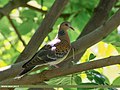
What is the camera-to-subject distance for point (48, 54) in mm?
1888

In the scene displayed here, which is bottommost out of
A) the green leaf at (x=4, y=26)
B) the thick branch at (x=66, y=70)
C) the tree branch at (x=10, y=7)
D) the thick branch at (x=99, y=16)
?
the thick branch at (x=66, y=70)

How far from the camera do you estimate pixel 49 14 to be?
2.24m

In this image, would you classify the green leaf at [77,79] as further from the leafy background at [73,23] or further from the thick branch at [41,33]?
the thick branch at [41,33]

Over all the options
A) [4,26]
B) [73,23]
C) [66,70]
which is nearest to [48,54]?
[66,70]

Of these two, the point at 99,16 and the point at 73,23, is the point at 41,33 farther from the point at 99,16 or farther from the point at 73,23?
the point at 73,23

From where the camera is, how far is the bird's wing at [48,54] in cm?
178

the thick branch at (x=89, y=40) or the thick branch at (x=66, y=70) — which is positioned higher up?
the thick branch at (x=89, y=40)

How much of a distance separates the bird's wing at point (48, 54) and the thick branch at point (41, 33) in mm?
153

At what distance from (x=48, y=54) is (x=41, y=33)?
→ 0.31 metres

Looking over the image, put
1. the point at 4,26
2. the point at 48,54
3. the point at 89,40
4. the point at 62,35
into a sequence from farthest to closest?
the point at 4,26 → the point at 62,35 → the point at 48,54 → the point at 89,40

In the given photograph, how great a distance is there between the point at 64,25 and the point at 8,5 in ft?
2.27

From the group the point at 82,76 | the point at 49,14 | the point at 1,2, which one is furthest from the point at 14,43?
the point at 82,76

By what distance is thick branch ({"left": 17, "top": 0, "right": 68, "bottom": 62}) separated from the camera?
2.16 metres

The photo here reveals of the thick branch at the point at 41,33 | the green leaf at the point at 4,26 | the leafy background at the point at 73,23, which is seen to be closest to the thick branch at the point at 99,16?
the leafy background at the point at 73,23
